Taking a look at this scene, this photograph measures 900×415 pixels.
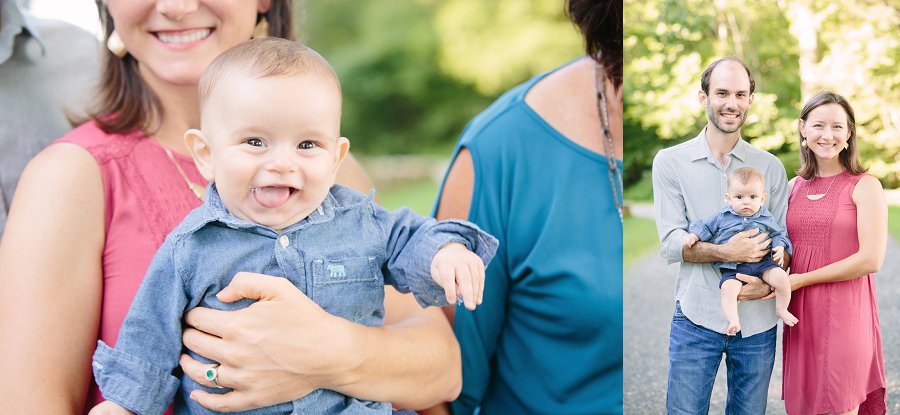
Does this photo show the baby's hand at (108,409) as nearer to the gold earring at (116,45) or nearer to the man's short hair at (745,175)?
the gold earring at (116,45)

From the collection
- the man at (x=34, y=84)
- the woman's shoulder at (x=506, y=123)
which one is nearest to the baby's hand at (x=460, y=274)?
the woman's shoulder at (x=506, y=123)

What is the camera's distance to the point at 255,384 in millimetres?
1682

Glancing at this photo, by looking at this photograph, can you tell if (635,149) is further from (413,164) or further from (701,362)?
(413,164)

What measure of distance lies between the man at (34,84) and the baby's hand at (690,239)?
1.45m

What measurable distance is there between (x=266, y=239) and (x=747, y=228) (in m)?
0.94

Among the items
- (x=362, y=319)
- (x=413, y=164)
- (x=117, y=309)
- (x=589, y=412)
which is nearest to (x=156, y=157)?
(x=117, y=309)

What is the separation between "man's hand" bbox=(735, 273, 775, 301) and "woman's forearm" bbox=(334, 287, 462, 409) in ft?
2.26

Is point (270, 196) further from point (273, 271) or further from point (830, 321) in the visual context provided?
point (830, 321)

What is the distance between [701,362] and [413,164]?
19.2 ft

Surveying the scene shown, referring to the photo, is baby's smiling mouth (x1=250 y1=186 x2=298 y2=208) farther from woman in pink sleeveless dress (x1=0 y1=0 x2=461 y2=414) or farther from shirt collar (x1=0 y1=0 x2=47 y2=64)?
shirt collar (x1=0 y1=0 x2=47 y2=64)

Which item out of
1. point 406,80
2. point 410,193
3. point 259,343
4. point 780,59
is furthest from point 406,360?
point 406,80

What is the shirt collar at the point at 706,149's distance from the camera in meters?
1.76

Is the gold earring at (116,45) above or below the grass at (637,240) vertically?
above

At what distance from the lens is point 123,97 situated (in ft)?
6.77
